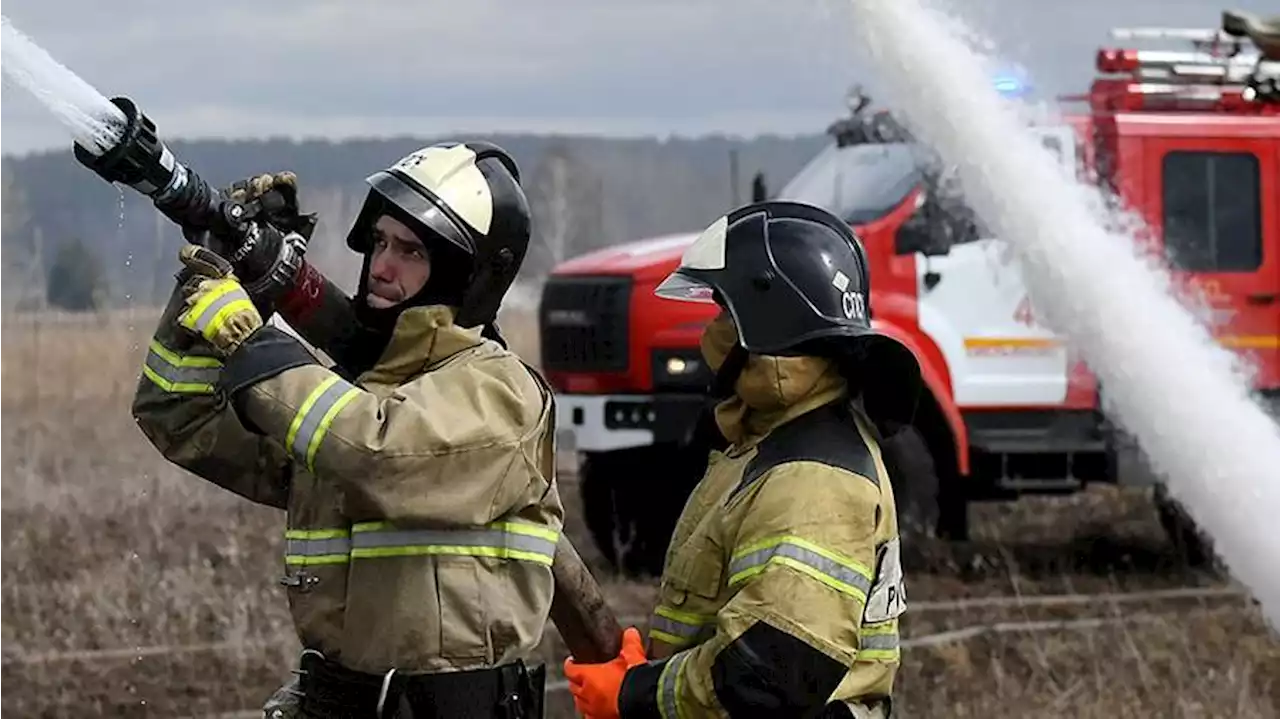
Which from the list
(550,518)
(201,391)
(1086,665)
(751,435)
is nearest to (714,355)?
(751,435)

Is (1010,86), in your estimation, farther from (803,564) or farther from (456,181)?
(803,564)

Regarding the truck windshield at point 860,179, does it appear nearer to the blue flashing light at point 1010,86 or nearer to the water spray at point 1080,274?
the water spray at point 1080,274

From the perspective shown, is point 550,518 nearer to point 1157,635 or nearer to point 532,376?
point 532,376

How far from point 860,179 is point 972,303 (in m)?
0.92

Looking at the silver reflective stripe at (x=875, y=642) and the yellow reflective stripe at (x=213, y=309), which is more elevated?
the yellow reflective stripe at (x=213, y=309)

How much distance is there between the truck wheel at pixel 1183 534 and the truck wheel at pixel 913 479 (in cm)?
138

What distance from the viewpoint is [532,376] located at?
3.49 metres

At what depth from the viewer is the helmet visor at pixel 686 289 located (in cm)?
342

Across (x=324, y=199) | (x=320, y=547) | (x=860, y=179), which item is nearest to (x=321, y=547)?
(x=320, y=547)

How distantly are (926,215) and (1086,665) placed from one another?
294 cm

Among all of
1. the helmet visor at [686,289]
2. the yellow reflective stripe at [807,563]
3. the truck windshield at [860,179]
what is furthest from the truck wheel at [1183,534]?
the yellow reflective stripe at [807,563]

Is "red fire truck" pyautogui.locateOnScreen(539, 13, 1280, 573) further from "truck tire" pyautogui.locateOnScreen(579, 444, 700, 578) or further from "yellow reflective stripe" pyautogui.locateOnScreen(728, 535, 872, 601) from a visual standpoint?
"yellow reflective stripe" pyautogui.locateOnScreen(728, 535, 872, 601)

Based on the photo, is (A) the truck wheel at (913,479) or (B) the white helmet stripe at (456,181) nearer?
(B) the white helmet stripe at (456,181)

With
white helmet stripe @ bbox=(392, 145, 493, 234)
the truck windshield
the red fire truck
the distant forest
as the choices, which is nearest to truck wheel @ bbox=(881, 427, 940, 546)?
the red fire truck
